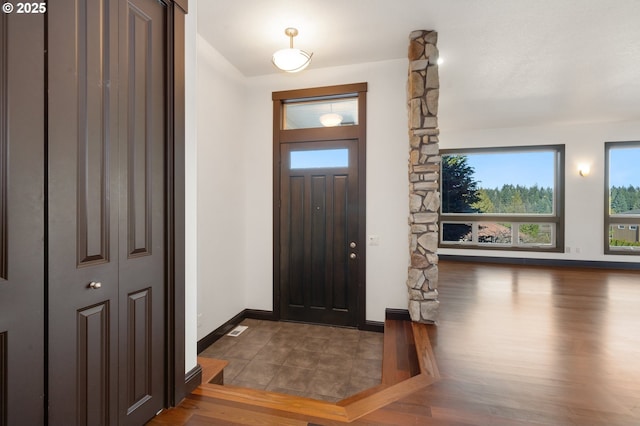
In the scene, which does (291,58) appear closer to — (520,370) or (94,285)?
(94,285)

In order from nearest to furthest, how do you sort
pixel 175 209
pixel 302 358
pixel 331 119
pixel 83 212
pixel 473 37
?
1. pixel 83 212
2. pixel 175 209
3. pixel 302 358
4. pixel 473 37
5. pixel 331 119

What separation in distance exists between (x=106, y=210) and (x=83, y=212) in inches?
3.7

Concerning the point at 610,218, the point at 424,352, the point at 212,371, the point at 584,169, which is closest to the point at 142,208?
the point at 212,371

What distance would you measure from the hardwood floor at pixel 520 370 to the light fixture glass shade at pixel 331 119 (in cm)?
268

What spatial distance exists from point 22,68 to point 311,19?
245cm

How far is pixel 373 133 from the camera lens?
11.8 ft

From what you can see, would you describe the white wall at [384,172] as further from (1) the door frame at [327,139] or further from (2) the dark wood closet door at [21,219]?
(2) the dark wood closet door at [21,219]

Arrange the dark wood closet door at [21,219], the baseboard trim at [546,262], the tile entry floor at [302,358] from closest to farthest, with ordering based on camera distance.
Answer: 1. the dark wood closet door at [21,219]
2. the tile entry floor at [302,358]
3. the baseboard trim at [546,262]

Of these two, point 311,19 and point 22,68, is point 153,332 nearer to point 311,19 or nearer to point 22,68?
point 22,68

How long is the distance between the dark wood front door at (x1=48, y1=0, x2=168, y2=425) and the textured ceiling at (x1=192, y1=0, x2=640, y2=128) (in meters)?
1.50

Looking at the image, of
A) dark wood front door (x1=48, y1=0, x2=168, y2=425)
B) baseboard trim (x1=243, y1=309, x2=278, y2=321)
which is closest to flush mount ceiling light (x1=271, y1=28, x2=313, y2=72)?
dark wood front door (x1=48, y1=0, x2=168, y2=425)

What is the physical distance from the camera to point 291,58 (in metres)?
2.83

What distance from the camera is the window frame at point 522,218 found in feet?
20.4

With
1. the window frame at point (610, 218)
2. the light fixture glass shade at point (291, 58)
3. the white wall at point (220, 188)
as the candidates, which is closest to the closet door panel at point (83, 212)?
the light fixture glass shade at point (291, 58)
